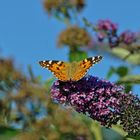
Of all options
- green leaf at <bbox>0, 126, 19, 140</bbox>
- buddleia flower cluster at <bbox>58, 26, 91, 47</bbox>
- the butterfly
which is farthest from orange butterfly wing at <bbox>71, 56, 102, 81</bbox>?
buddleia flower cluster at <bbox>58, 26, 91, 47</bbox>

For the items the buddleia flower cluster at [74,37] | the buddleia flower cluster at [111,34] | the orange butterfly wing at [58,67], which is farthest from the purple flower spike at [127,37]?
the orange butterfly wing at [58,67]

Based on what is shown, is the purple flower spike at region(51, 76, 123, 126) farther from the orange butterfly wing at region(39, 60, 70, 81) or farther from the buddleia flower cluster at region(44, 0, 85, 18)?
the buddleia flower cluster at region(44, 0, 85, 18)

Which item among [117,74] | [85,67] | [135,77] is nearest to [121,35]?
[117,74]

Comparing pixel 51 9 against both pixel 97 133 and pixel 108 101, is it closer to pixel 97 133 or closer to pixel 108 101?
pixel 97 133

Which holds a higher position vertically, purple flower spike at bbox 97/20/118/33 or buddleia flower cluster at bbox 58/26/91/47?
buddleia flower cluster at bbox 58/26/91/47

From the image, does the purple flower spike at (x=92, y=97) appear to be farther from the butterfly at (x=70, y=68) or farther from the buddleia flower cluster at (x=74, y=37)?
the buddleia flower cluster at (x=74, y=37)

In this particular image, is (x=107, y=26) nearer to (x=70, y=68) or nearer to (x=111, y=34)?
(x=111, y=34)
